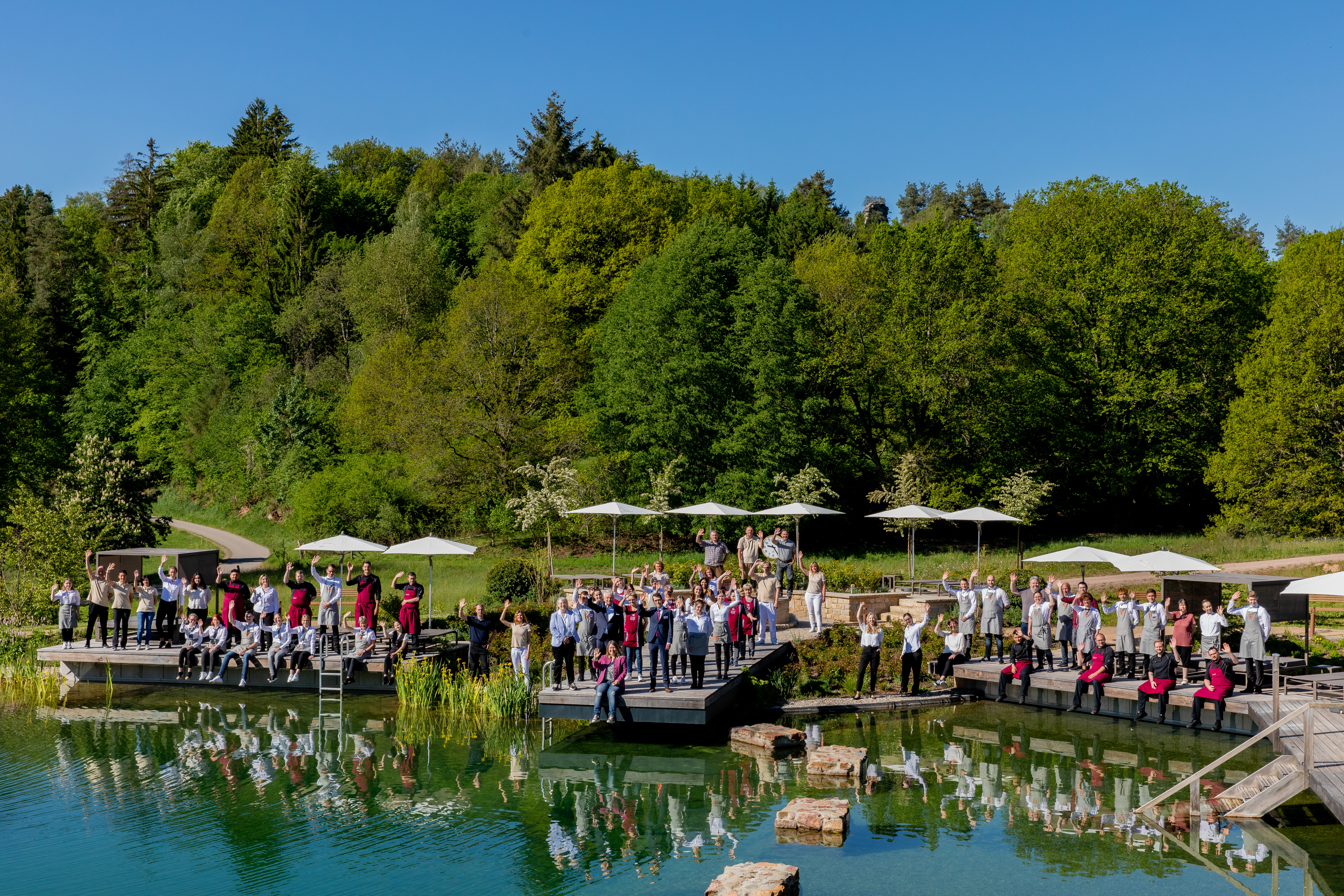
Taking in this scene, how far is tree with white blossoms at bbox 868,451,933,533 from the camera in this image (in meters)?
38.3

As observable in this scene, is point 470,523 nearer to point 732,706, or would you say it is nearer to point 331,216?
point 732,706

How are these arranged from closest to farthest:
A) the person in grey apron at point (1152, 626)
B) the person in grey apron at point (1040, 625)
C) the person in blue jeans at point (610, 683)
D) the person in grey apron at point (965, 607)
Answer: the person in blue jeans at point (610, 683) → the person in grey apron at point (1152, 626) → the person in grey apron at point (1040, 625) → the person in grey apron at point (965, 607)

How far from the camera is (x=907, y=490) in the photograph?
3822 cm

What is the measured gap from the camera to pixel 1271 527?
37.9 metres

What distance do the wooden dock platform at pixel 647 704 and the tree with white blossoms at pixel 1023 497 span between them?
1641 cm

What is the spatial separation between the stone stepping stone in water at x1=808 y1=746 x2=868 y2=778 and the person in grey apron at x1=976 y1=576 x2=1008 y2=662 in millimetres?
5982

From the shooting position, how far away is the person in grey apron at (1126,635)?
762 inches

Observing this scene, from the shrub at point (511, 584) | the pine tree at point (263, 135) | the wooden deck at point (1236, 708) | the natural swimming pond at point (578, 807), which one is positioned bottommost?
the natural swimming pond at point (578, 807)

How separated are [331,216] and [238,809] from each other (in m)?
62.3

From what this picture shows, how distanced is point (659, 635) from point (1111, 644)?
942cm

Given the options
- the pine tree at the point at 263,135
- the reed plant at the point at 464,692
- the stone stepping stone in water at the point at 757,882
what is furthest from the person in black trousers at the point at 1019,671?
the pine tree at the point at 263,135

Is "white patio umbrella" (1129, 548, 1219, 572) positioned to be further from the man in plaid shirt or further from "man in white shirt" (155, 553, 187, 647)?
"man in white shirt" (155, 553, 187, 647)

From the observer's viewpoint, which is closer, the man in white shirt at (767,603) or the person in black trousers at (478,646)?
the person in black trousers at (478,646)

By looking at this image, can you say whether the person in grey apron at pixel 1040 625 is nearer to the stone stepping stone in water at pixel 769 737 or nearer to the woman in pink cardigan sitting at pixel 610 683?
the stone stepping stone in water at pixel 769 737
